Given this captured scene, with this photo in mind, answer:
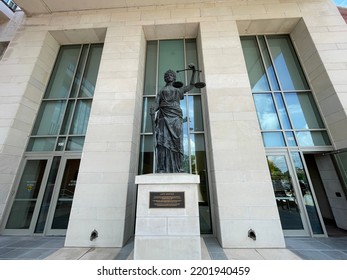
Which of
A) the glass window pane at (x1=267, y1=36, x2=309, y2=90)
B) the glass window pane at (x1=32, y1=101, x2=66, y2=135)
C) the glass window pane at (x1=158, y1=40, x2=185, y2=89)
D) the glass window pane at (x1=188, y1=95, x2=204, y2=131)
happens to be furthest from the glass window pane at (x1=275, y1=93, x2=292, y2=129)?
the glass window pane at (x1=32, y1=101, x2=66, y2=135)

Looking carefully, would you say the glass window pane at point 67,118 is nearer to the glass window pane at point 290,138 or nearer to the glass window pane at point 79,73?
the glass window pane at point 79,73

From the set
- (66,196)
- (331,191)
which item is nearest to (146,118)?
(66,196)

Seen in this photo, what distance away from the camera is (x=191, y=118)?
6527 mm

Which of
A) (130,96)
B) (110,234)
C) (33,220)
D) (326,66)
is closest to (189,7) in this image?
(130,96)

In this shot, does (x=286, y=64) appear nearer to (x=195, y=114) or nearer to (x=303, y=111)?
(x=303, y=111)

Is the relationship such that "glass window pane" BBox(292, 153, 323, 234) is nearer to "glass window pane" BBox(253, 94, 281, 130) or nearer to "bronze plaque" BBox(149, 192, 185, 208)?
"glass window pane" BBox(253, 94, 281, 130)

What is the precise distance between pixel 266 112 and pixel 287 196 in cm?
326

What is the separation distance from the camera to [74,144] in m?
6.43

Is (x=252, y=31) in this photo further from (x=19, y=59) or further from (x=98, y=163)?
(x=19, y=59)

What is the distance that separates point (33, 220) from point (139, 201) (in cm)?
505

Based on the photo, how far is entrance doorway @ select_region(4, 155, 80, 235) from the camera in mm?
5555

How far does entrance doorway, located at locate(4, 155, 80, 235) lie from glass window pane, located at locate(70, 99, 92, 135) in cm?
116

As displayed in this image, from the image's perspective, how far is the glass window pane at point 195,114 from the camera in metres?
6.38

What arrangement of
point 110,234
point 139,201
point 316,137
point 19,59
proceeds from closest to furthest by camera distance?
point 139,201
point 110,234
point 316,137
point 19,59
